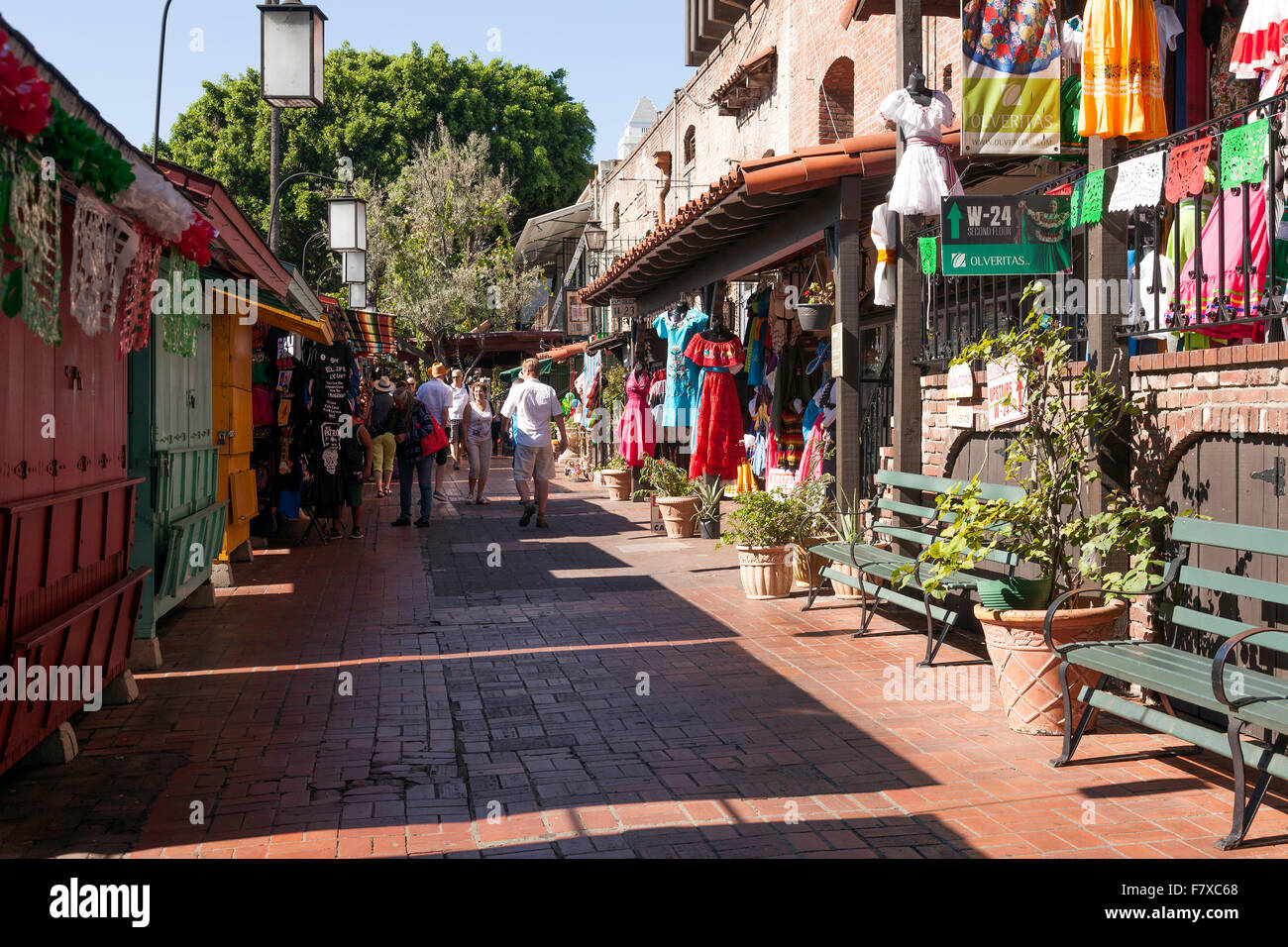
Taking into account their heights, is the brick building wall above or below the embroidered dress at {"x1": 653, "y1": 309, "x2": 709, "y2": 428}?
above

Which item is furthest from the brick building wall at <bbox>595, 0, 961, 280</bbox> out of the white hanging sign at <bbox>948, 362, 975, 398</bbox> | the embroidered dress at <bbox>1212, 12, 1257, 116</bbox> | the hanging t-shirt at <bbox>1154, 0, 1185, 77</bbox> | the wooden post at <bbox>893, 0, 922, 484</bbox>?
the white hanging sign at <bbox>948, 362, 975, 398</bbox>

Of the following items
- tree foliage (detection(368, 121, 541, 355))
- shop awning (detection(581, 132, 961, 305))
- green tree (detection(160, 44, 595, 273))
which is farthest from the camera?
green tree (detection(160, 44, 595, 273))

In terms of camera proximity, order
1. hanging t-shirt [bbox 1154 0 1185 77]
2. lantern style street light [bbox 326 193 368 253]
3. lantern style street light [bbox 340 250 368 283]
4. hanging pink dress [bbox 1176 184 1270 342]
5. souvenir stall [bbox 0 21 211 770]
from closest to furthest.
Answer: souvenir stall [bbox 0 21 211 770] → hanging pink dress [bbox 1176 184 1270 342] → hanging t-shirt [bbox 1154 0 1185 77] → lantern style street light [bbox 326 193 368 253] → lantern style street light [bbox 340 250 368 283]

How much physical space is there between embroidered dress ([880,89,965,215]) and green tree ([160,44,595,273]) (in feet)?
109

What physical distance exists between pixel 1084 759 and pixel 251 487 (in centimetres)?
819

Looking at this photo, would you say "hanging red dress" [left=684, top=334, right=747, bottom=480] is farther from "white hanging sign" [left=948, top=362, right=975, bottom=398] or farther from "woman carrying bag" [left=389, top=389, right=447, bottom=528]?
"white hanging sign" [left=948, top=362, right=975, bottom=398]

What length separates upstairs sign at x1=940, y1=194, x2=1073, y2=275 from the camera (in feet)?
22.6

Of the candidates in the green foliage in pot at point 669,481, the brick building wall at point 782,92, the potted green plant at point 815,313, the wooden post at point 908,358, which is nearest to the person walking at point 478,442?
the green foliage in pot at point 669,481

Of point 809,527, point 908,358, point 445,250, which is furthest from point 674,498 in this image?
point 445,250

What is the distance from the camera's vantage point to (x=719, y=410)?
12688 millimetres

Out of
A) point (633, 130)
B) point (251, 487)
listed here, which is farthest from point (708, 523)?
point (633, 130)

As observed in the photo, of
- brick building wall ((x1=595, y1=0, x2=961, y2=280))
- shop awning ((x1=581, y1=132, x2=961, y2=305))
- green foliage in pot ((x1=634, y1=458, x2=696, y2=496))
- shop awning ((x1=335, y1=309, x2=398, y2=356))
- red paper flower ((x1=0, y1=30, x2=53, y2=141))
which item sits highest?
brick building wall ((x1=595, y1=0, x2=961, y2=280))

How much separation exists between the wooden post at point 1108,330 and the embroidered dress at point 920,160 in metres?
1.86
